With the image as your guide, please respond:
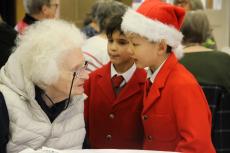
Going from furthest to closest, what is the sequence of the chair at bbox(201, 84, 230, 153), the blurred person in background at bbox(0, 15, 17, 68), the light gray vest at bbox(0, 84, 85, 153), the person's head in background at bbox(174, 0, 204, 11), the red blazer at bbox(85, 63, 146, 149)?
the person's head in background at bbox(174, 0, 204, 11) < the blurred person in background at bbox(0, 15, 17, 68) < the chair at bbox(201, 84, 230, 153) < the red blazer at bbox(85, 63, 146, 149) < the light gray vest at bbox(0, 84, 85, 153)

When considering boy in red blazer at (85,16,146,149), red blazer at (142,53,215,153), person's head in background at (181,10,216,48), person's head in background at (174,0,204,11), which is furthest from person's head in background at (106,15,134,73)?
person's head in background at (174,0,204,11)

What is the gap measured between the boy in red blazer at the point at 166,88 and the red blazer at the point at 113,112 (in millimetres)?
139

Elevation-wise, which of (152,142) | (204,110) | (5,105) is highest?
(5,105)

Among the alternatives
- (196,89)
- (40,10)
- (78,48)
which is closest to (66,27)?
(78,48)

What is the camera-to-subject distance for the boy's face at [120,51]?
7.38 ft

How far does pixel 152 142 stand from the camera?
2018mm

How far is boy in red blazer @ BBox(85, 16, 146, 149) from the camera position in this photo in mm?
2201

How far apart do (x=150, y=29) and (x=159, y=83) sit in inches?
9.8

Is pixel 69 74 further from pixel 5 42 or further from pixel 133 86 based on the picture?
pixel 5 42

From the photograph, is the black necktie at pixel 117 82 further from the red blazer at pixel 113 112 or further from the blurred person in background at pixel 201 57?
the blurred person in background at pixel 201 57

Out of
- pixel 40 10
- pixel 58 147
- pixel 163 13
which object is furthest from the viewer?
pixel 40 10

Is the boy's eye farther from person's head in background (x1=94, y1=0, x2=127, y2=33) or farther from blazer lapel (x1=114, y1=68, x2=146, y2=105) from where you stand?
person's head in background (x1=94, y1=0, x2=127, y2=33)

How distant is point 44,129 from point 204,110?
0.66 m

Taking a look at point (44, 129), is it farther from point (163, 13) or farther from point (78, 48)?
point (163, 13)
